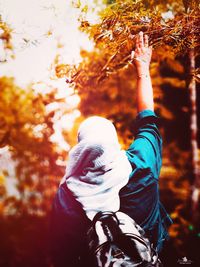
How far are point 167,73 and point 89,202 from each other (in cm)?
516

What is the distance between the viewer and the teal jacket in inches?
80.4

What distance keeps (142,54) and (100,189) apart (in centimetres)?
111

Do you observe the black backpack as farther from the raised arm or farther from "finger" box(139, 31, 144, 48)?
"finger" box(139, 31, 144, 48)

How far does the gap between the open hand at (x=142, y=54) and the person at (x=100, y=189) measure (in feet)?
1.79

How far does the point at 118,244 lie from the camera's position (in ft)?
6.18

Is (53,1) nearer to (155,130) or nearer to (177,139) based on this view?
(155,130)

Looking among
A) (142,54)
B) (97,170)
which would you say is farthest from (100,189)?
(142,54)

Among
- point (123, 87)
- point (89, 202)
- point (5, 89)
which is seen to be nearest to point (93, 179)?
point (89, 202)

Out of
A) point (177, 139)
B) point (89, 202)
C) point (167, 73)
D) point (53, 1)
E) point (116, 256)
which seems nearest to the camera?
point (116, 256)

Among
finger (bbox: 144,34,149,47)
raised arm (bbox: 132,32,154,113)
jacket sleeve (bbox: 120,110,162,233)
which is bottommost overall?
jacket sleeve (bbox: 120,110,162,233)

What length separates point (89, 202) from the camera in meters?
2.01

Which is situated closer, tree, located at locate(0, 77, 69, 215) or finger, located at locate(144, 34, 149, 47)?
finger, located at locate(144, 34, 149, 47)

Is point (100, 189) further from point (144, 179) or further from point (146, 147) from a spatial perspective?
point (146, 147)

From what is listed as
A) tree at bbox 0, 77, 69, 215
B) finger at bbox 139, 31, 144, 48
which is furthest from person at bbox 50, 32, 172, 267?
tree at bbox 0, 77, 69, 215
